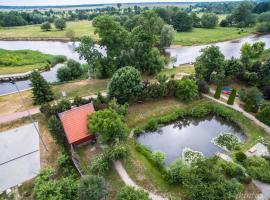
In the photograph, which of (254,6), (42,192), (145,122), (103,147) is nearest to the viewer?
(42,192)

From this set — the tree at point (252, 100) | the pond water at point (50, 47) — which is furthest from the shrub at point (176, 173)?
the pond water at point (50, 47)

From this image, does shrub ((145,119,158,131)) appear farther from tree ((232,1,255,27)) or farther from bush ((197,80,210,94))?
tree ((232,1,255,27))

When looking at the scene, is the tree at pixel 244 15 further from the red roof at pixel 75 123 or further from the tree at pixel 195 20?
the red roof at pixel 75 123

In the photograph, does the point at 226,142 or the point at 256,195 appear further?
the point at 226,142

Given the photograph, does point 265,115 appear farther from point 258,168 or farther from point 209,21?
point 209,21

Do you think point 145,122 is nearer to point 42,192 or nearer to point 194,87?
point 194,87

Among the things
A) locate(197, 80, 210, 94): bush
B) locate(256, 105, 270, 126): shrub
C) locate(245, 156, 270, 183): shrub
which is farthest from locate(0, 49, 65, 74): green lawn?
locate(245, 156, 270, 183): shrub

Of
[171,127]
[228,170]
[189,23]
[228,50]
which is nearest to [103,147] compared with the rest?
[171,127]
